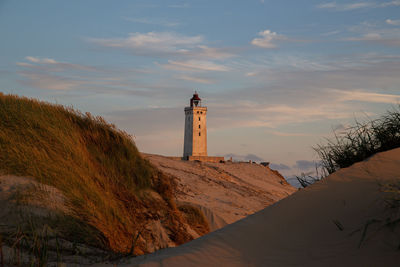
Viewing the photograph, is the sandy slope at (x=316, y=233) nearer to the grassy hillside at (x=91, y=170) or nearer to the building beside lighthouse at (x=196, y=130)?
the grassy hillside at (x=91, y=170)

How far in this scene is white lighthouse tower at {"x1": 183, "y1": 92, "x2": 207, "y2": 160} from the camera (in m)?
45.5

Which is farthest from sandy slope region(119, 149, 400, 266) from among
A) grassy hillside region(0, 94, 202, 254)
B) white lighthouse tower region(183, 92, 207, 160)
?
white lighthouse tower region(183, 92, 207, 160)

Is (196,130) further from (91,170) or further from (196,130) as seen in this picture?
(91,170)

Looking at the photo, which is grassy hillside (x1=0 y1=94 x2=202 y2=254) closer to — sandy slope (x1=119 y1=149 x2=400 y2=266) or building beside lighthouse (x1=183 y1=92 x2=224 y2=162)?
sandy slope (x1=119 y1=149 x2=400 y2=266)

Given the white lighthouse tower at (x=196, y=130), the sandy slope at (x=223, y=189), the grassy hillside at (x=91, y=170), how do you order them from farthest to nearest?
the white lighthouse tower at (x=196, y=130)
the sandy slope at (x=223, y=189)
the grassy hillside at (x=91, y=170)

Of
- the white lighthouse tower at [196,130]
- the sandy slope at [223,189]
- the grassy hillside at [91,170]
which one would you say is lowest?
the sandy slope at [223,189]

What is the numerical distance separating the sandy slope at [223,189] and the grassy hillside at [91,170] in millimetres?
1318

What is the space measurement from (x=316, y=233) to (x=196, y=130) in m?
41.9

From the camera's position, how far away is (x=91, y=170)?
5895mm

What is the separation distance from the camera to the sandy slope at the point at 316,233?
3.62m

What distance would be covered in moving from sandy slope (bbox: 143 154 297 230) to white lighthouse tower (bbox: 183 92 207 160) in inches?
866

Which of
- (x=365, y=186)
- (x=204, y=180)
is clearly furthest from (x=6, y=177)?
(x=204, y=180)

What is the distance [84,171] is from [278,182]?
58.0 ft

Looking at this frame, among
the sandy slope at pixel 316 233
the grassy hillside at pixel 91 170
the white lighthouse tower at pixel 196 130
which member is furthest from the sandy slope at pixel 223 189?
the white lighthouse tower at pixel 196 130
